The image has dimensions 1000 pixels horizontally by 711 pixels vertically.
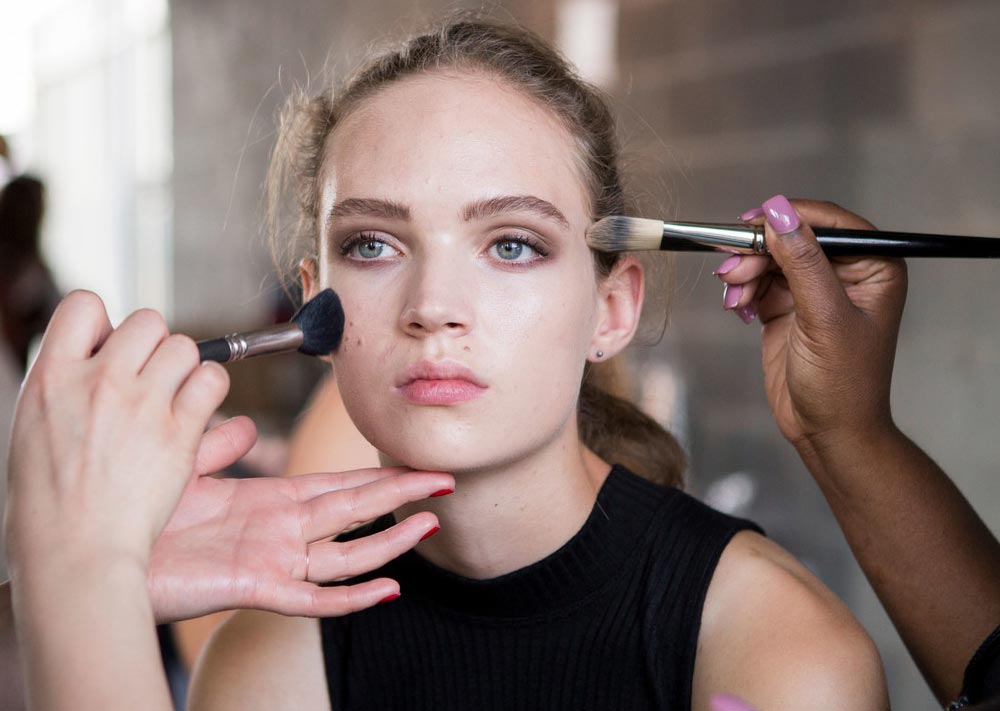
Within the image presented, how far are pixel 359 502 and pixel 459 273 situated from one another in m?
0.22

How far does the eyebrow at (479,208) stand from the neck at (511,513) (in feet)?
0.72

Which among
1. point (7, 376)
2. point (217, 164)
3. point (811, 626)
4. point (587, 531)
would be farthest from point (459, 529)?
point (217, 164)

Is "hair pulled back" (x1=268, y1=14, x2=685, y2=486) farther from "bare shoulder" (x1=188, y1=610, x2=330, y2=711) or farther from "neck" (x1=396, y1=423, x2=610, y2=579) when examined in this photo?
"bare shoulder" (x1=188, y1=610, x2=330, y2=711)

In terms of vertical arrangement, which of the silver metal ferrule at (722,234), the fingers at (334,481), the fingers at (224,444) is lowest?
the fingers at (334,481)

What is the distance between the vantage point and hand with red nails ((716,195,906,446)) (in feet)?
3.02

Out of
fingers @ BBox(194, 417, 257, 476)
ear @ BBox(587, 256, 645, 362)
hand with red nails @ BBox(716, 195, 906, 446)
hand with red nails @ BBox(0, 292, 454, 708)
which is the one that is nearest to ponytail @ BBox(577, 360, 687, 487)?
ear @ BBox(587, 256, 645, 362)

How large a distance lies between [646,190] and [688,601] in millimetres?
561

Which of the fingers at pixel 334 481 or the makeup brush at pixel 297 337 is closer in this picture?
the makeup brush at pixel 297 337

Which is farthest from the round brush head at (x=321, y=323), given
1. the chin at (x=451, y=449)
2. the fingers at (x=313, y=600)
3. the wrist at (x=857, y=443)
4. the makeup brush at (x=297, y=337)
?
the wrist at (x=857, y=443)

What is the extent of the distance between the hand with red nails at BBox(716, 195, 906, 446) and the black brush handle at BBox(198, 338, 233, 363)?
0.45 meters

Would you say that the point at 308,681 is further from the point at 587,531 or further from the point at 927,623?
the point at 927,623

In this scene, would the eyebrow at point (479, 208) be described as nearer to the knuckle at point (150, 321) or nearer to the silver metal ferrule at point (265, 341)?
the silver metal ferrule at point (265, 341)

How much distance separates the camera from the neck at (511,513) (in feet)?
3.34

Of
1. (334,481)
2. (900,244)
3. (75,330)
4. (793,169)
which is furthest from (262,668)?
(793,169)
